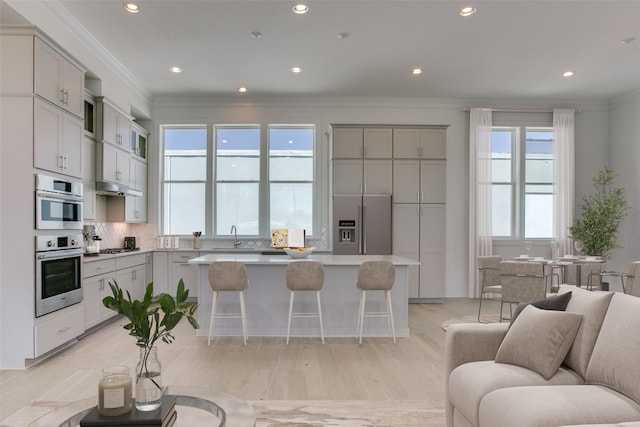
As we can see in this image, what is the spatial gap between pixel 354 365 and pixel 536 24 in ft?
13.4

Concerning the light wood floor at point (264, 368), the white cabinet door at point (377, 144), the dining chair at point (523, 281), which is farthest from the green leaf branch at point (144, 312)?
the white cabinet door at point (377, 144)

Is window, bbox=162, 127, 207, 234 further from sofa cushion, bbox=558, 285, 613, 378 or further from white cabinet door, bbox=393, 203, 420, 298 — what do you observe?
sofa cushion, bbox=558, 285, 613, 378

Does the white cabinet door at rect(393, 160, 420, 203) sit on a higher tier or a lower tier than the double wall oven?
higher

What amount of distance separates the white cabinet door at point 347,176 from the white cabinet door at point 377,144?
0.80 feet

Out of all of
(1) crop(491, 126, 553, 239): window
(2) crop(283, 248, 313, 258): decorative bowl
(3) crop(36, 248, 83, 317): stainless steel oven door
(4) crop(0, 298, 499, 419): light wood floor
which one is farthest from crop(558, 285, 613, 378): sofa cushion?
(1) crop(491, 126, 553, 239): window

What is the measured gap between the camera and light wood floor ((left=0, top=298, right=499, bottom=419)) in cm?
316

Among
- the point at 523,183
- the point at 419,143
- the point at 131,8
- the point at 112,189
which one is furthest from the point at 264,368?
the point at 523,183

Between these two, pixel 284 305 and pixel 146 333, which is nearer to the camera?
pixel 146 333

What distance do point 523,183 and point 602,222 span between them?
4.45 ft

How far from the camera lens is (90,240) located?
5.40 meters

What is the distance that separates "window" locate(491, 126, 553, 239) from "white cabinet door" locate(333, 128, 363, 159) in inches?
100

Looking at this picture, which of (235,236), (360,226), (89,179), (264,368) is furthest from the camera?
(235,236)

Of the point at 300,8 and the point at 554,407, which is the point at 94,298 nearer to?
the point at 300,8

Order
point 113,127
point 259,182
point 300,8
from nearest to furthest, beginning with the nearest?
point 300,8, point 113,127, point 259,182
